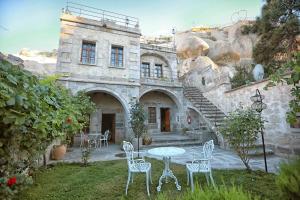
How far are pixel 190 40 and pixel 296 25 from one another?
15.3 meters

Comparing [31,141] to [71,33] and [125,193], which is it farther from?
[71,33]

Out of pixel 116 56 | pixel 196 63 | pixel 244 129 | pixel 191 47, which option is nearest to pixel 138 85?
pixel 116 56

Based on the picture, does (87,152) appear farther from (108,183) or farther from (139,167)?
(139,167)

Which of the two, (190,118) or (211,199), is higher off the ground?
(190,118)

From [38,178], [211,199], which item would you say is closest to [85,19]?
[38,178]

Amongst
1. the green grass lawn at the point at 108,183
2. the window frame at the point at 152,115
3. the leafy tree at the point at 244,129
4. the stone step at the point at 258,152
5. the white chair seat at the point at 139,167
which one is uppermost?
the window frame at the point at 152,115

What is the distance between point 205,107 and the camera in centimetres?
1036

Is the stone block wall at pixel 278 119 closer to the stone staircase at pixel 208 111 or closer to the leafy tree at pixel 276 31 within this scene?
the stone staircase at pixel 208 111

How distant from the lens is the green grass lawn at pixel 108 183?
128 inches

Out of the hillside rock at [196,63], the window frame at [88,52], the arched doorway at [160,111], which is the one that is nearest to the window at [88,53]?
the window frame at [88,52]

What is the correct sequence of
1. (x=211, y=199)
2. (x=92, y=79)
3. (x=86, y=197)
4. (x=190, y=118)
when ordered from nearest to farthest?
1. (x=211, y=199)
2. (x=86, y=197)
3. (x=92, y=79)
4. (x=190, y=118)

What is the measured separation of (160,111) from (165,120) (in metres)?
0.91

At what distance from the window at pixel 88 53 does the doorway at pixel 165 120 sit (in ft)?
21.4

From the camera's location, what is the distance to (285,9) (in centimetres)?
736
